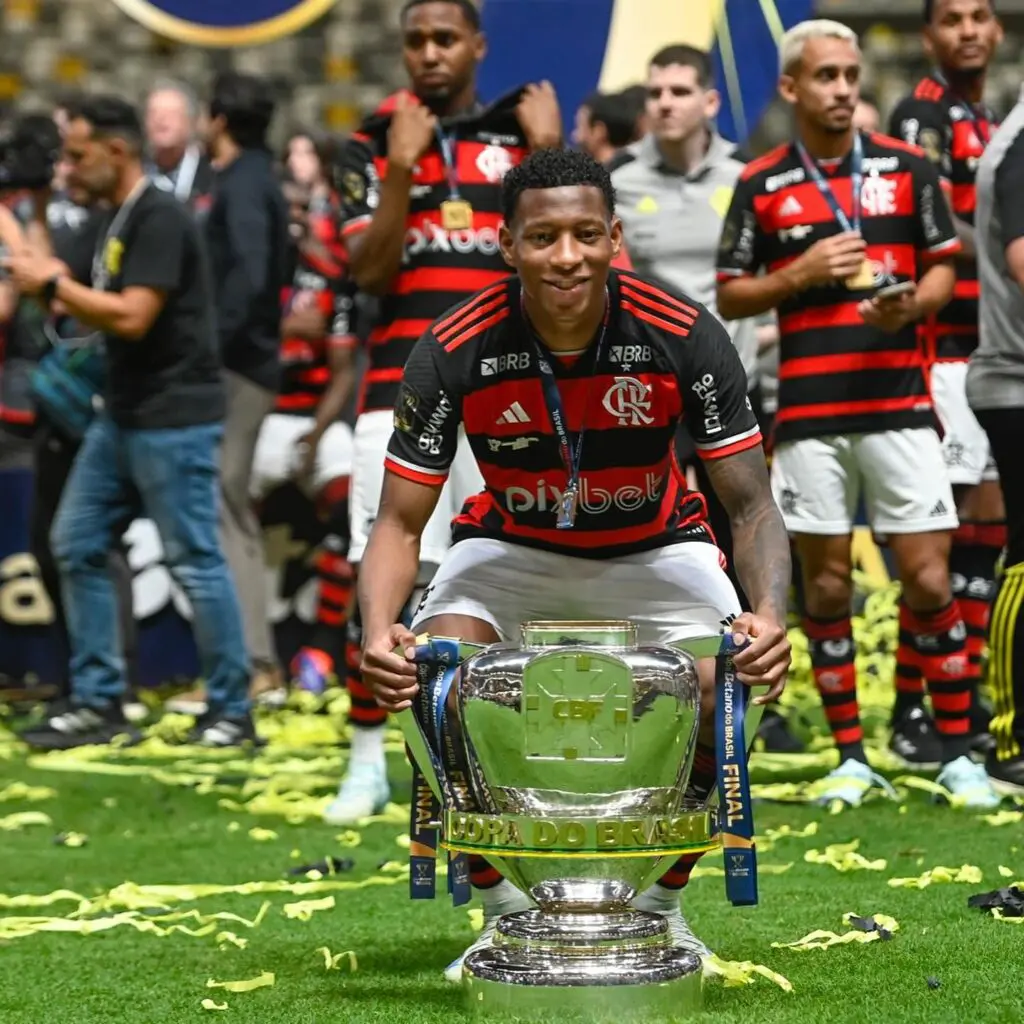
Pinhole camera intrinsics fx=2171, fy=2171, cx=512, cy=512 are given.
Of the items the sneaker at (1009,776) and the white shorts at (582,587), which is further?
the sneaker at (1009,776)

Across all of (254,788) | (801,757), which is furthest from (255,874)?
(801,757)

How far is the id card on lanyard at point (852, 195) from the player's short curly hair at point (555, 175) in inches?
95.0

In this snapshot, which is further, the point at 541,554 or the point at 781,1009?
the point at 541,554

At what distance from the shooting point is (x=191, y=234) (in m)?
8.68

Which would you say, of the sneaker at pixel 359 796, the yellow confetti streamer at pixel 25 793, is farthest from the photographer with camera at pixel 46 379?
the sneaker at pixel 359 796

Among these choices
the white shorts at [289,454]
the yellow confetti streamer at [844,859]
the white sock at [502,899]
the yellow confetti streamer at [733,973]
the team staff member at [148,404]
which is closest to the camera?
the yellow confetti streamer at [733,973]

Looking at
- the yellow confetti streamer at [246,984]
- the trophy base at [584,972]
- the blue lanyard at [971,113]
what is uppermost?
the blue lanyard at [971,113]

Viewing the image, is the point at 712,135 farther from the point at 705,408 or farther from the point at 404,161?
the point at 705,408

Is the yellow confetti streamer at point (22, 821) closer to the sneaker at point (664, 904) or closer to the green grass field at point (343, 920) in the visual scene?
the green grass field at point (343, 920)

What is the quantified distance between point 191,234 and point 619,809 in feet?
16.8

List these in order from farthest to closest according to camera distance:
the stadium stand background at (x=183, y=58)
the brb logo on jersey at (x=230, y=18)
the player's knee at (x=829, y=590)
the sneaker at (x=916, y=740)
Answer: the stadium stand background at (x=183, y=58)
the brb logo on jersey at (x=230, y=18)
the sneaker at (x=916, y=740)
the player's knee at (x=829, y=590)

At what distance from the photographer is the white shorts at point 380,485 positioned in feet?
21.6

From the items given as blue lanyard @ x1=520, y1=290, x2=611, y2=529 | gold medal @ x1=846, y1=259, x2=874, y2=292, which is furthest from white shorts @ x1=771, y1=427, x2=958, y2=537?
A: blue lanyard @ x1=520, y1=290, x2=611, y2=529

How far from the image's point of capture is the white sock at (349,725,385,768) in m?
6.94
